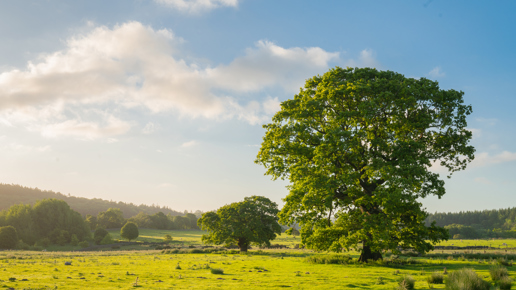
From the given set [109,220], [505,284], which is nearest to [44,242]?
[109,220]

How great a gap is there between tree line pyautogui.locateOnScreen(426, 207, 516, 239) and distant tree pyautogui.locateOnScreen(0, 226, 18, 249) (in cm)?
16254

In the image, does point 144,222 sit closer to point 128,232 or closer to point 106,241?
point 128,232

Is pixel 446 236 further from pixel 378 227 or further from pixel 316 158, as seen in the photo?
pixel 316 158

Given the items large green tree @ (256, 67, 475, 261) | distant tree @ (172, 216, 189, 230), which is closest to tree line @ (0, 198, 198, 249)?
distant tree @ (172, 216, 189, 230)

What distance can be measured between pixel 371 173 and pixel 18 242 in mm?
121733

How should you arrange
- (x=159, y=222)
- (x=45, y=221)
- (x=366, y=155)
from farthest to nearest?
1. (x=159, y=222)
2. (x=45, y=221)
3. (x=366, y=155)

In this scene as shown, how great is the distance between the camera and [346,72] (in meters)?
30.6

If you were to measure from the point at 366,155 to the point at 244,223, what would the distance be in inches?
1448

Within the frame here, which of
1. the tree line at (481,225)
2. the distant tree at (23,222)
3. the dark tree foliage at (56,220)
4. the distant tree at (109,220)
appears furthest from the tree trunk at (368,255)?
the distant tree at (109,220)

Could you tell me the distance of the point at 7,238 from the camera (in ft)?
331

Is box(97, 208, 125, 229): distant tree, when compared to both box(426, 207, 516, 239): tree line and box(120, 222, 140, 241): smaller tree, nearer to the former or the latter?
box(120, 222, 140, 241): smaller tree

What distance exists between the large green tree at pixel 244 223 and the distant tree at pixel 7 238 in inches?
3040

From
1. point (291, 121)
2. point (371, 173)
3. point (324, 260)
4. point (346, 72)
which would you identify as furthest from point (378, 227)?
point (346, 72)

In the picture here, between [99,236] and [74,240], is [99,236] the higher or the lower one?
the higher one
